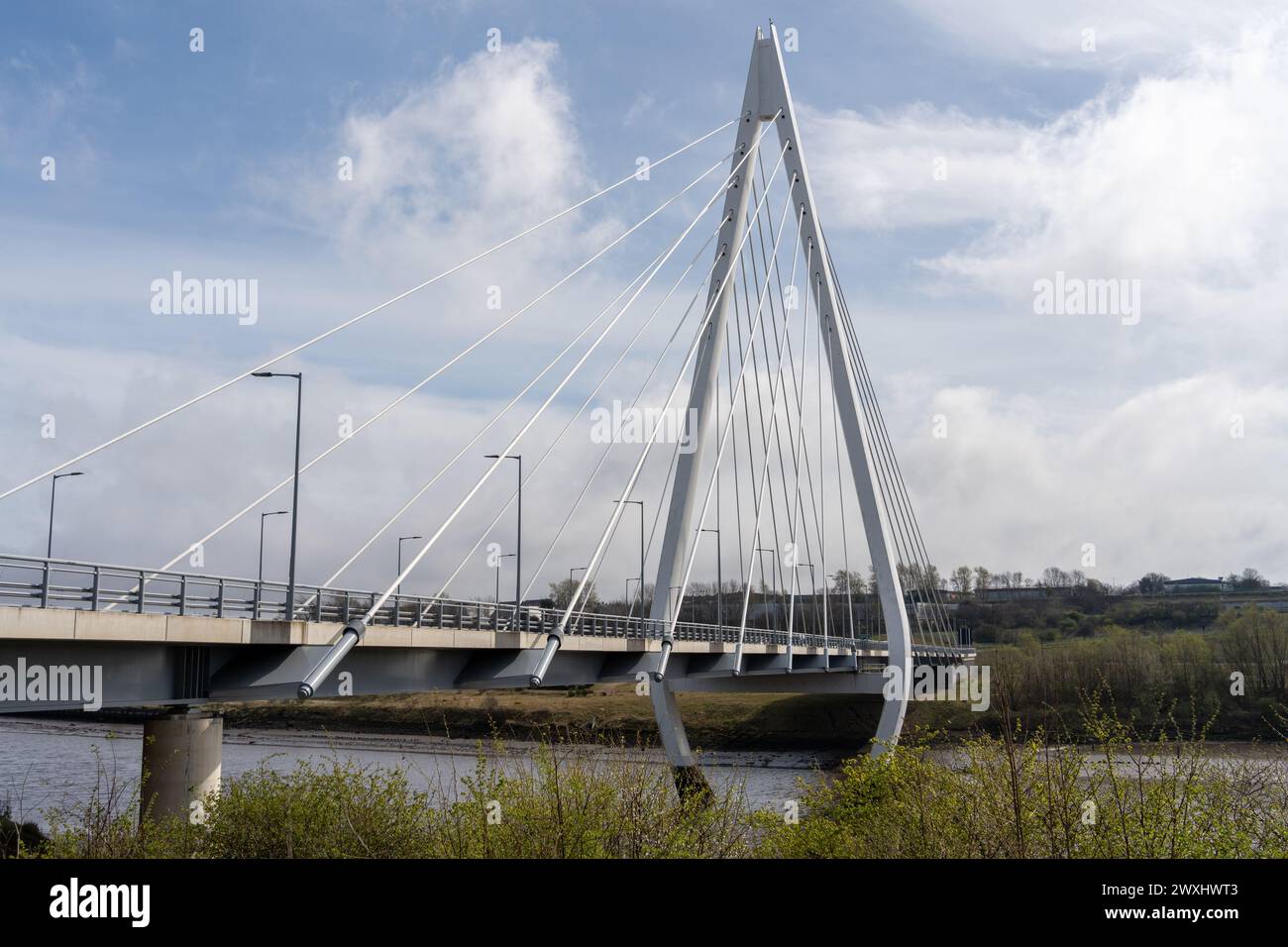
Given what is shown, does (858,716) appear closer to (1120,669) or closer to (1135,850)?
(1120,669)

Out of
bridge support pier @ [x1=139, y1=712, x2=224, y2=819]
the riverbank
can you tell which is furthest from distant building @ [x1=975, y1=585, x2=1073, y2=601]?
bridge support pier @ [x1=139, y1=712, x2=224, y2=819]

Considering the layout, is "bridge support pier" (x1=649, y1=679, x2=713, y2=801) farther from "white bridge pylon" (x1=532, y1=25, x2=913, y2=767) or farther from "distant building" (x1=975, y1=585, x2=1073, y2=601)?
"distant building" (x1=975, y1=585, x2=1073, y2=601)

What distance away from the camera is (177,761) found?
67.5 ft

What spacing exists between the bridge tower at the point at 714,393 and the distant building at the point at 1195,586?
11682cm

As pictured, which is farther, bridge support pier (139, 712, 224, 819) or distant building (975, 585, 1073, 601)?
distant building (975, 585, 1073, 601)

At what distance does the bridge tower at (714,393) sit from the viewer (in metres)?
38.1

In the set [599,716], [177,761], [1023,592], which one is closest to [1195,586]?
[1023,592]

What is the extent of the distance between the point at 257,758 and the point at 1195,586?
421 feet

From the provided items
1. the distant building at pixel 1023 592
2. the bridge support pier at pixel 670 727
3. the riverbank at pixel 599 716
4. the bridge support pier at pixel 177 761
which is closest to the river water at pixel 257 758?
the bridge support pier at pixel 670 727

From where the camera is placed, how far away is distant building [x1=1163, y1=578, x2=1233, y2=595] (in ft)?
472

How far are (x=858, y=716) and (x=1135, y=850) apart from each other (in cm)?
6608

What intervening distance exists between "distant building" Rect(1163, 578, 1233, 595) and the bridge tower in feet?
383

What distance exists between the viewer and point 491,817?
14836mm
